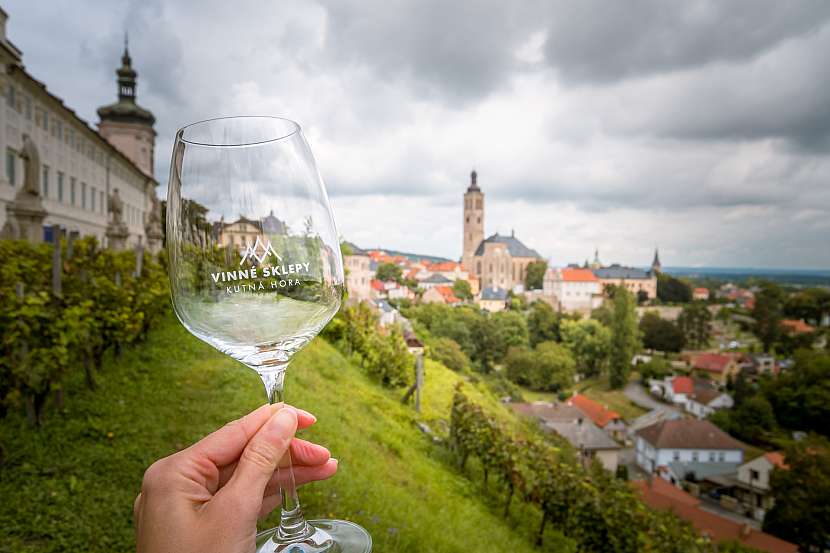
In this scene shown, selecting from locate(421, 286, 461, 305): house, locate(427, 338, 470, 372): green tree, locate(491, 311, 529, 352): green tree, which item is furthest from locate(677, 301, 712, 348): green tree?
locate(427, 338, 470, 372): green tree

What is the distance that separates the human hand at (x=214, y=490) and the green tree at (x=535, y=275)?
252ft

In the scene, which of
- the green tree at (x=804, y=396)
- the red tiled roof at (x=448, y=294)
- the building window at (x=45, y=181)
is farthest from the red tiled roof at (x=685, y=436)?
the building window at (x=45, y=181)

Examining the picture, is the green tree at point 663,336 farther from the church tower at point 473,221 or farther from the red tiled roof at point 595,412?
the church tower at point 473,221

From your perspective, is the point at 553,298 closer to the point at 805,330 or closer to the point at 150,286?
the point at 805,330

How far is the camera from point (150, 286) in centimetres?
610

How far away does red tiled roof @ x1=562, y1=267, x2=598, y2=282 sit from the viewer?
69875 millimetres

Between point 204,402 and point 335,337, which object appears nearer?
point 204,402

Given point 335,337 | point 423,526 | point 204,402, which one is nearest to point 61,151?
point 335,337

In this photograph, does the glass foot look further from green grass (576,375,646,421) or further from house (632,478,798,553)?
green grass (576,375,646,421)

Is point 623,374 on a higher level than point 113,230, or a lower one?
lower

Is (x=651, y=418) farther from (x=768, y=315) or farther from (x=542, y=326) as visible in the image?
(x=768, y=315)

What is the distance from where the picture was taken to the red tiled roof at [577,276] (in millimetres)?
69875

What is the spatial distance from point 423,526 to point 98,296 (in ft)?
12.5

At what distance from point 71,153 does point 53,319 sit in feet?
77.0
